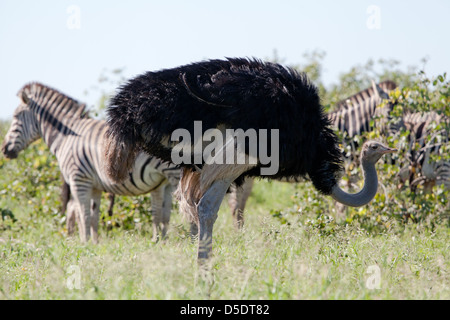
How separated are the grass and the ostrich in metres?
0.47

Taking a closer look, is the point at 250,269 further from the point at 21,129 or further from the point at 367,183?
the point at 21,129

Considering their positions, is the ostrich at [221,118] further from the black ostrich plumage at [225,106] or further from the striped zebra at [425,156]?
the striped zebra at [425,156]

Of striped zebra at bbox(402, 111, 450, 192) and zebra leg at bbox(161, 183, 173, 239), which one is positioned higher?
striped zebra at bbox(402, 111, 450, 192)

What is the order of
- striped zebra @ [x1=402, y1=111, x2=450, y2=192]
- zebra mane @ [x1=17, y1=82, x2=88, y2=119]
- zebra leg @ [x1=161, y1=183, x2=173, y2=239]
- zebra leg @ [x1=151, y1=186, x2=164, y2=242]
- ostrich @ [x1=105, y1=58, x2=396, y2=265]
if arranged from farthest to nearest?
zebra mane @ [x1=17, y1=82, x2=88, y2=119] < zebra leg @ [x1=151, y1=186, x2=164, y2=242] < zebra leg @ [x1=161, y1=183, x2=173, y2=239] < striped zebra @ [x1=402, y1=111, x2=450, y2=192] < ostrich @ [x1=105, y1=58, x2=396, y2=265]

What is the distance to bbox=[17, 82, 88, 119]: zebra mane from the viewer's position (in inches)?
342

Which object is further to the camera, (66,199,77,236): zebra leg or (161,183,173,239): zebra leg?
(66,199,77,236): zebra leg

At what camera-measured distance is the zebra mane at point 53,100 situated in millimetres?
8680

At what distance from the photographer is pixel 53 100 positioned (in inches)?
344


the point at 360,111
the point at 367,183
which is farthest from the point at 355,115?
the point at 367,183

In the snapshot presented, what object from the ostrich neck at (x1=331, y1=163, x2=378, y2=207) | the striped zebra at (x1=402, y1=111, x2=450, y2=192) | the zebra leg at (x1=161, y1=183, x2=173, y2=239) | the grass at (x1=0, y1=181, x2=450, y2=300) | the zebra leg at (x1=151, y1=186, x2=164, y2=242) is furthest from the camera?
the zebra leg at (x1=151, y1=186, x2=164, y2=242)

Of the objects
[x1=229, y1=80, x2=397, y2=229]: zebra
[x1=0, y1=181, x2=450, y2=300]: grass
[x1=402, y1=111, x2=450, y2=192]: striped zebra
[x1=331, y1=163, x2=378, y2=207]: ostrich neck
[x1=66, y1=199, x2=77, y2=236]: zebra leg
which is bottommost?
[x1=0, y1=181, x2=450, y2=300]: grass

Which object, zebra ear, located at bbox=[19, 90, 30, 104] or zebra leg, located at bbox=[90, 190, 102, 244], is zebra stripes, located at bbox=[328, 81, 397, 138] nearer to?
zebra leg, located at bbox=[90, 190, 102, 244]

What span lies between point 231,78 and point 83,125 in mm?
3847

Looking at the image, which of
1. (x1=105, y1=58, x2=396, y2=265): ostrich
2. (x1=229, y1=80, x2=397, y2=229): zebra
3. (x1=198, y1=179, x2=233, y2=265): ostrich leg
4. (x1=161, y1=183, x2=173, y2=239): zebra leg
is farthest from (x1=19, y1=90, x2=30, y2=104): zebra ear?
(x1=198, y1=179, x2=233, y2=265): ostrich leg
